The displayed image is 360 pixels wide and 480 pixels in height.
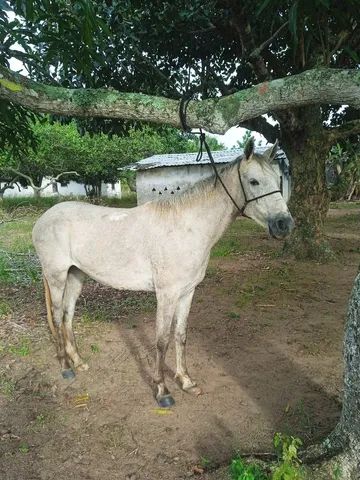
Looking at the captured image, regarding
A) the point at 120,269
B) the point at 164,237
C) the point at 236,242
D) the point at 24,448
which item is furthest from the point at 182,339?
the point at 236,242

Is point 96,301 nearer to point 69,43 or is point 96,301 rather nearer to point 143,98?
point 69,43

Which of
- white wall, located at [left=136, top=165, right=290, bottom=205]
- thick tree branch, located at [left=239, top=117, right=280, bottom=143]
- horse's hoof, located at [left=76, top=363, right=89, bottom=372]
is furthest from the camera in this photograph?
white wall, located at [left=136, top=165, right=290, bottom=205]

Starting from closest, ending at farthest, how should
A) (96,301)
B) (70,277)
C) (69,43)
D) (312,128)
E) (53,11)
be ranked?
1. (53,11)
2. (69,43)
3. (70,277)
4. (96,301)
5. (312,128)

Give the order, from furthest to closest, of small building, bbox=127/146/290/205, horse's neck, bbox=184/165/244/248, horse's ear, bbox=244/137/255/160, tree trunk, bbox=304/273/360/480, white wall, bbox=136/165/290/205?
white wall, bbox=136/165/290/205, small building, bbox=127/146/290/205, horse's neck, bbox=184/165/244/248, horse's ear, bbox=244/137/255/160, tree trunk, bbox=304/273/360/480

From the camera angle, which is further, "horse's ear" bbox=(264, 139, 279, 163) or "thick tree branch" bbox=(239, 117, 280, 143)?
"thick tree branch" bbox=(239, 117, 280, 143)

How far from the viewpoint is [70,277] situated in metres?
4.81

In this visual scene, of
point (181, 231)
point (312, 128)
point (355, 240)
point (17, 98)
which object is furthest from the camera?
point (355, 240)

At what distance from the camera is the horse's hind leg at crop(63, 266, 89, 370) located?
4613 mm

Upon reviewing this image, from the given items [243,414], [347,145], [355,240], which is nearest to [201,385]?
[243,414]

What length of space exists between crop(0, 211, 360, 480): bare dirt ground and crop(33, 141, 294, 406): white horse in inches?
14.5

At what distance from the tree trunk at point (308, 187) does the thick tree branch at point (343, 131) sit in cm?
18

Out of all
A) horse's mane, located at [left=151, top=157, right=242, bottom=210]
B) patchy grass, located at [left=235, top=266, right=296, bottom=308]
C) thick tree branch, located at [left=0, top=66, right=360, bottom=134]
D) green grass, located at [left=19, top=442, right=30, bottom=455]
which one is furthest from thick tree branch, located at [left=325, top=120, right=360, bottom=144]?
green grass, located at [left=19, top=442, right=30, bottom=455]

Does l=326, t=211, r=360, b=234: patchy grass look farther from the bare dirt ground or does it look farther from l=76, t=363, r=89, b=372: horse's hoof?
l=76, t=363, r=89, b=372: horse's hoof

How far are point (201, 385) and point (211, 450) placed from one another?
40.9 inches
